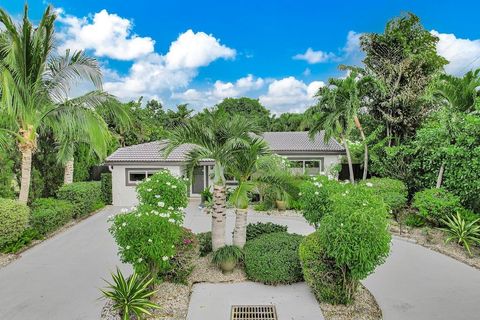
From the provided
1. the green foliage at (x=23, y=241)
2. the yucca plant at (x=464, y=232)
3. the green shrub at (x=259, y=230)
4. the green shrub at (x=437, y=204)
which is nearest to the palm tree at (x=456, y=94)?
the green shrub at (x=437, y=204)

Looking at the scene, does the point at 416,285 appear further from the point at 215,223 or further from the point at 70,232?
the point at 70,232

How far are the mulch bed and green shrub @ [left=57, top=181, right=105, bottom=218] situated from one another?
43.5 ft

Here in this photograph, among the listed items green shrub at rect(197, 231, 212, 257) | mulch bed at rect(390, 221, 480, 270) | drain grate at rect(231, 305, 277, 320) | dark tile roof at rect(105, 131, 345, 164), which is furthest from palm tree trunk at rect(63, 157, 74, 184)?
mulch bed at rect(390, 221, 480, 270)

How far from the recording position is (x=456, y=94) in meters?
12.9

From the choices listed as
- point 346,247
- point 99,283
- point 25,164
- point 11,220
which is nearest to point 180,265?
point 99,283

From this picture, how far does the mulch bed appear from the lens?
9.60 metres

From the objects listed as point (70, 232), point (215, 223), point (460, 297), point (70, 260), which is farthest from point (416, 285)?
point (70, 232)

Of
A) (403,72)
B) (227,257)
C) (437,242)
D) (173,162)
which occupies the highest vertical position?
(403,72)

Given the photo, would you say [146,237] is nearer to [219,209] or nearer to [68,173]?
[219,209]

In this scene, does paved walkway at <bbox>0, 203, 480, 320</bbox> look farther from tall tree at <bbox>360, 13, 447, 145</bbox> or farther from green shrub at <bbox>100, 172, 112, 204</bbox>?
green shrub at <bbox>100, 172, 112, 204</bbox>

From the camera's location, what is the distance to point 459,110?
1295 centimetres

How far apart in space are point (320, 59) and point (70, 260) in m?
16.3

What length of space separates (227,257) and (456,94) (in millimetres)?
11007

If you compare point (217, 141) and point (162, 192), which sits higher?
point (217, 141)
